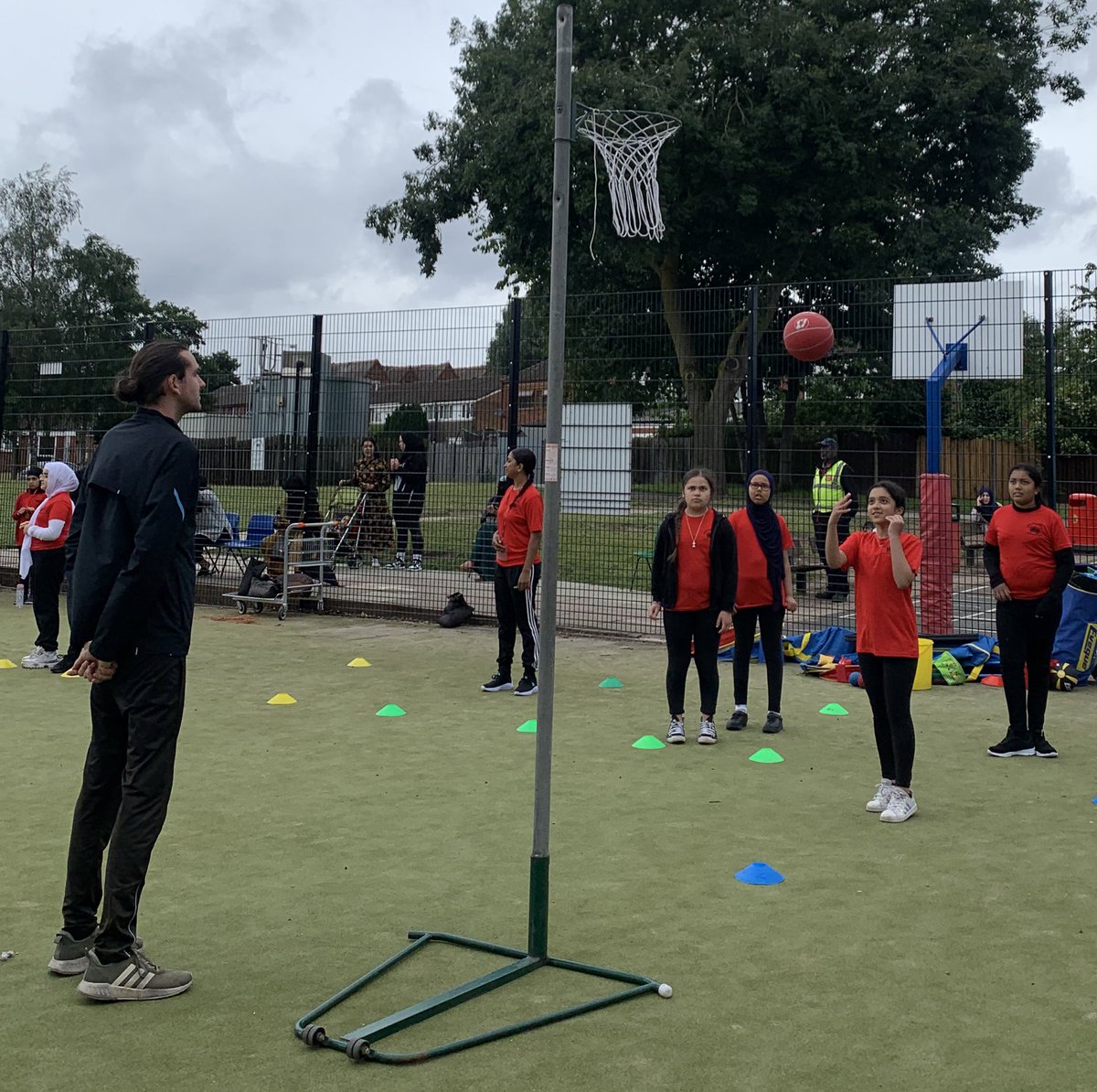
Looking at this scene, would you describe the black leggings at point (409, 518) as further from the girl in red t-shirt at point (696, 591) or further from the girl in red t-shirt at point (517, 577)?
the girl in red t-shirt at point (696, 591)

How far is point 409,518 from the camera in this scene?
1470 cm

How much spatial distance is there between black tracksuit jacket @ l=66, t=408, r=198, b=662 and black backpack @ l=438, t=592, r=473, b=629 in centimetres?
953

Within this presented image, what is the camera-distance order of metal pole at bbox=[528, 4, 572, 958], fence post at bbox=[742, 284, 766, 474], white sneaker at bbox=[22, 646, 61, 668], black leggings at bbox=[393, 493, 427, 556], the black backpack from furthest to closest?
black leggings at bbox=[393, 493, 427, 556]
the black backpack
fence post at bbox=[742, 284, 766, 474]
white sneaker at bbox=[22, 646, 61, 668]
metal pole at bbox=[528, 4, 572, 958]

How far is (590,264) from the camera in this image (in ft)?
107

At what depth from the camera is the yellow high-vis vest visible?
12922 mm

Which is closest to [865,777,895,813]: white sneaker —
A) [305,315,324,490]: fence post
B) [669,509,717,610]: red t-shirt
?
[669,509,717,610]: red t-shirt

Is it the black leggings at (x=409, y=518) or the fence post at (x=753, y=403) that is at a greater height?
the fence post at (x=753, y=403)

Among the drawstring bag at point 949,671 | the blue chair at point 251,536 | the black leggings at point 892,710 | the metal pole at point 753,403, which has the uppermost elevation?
the metal pole at point 753,403

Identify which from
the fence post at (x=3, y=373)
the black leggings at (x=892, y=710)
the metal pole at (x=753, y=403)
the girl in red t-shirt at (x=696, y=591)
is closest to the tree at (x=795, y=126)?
the fence post at (x=3, y=373)

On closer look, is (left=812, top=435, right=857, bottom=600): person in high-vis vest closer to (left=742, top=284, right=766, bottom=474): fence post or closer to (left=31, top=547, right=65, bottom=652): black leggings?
(left=742, top=284, right=766, bottom=474): fence post

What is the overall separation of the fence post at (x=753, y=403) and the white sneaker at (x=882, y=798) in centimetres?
593

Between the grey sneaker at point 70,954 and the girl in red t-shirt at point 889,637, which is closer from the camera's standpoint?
the grey sneaker at point 70,954

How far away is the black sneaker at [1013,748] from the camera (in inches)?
309

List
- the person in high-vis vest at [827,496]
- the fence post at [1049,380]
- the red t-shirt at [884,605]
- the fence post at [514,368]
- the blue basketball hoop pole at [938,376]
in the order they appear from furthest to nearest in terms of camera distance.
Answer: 1. the fence post at [514,368]
2. the person in high-vis vest at [827,496]
3. the blue basketball hoop pole at [938,376]
4. the fence post at [1049,380]
5. the red t-shirt at [884,605]
